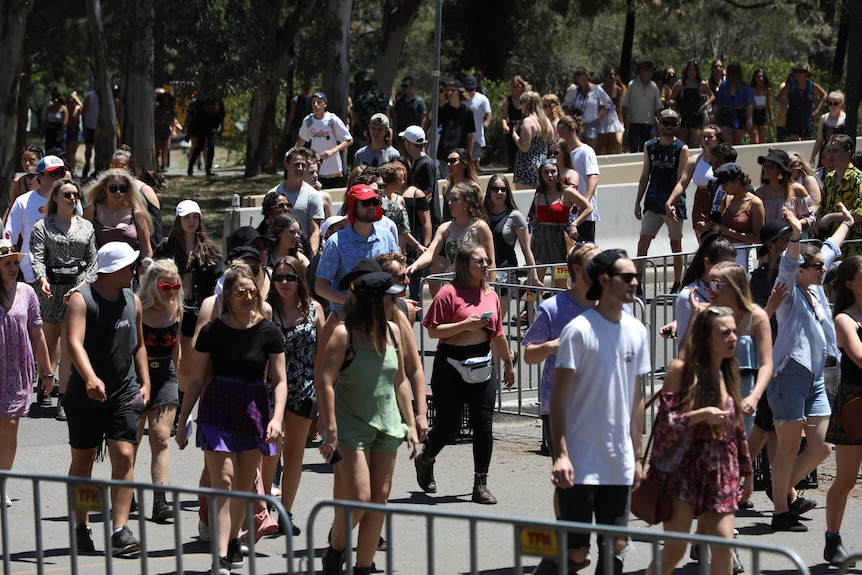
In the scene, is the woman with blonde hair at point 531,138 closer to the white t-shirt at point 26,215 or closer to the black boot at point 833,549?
the white t-shirt at point 26,215

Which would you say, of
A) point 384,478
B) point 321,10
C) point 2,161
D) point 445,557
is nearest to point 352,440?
point 384,478

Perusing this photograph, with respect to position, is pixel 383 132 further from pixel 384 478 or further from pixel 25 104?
pixel 25 104

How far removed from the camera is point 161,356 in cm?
867

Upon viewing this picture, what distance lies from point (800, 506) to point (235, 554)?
341 cm

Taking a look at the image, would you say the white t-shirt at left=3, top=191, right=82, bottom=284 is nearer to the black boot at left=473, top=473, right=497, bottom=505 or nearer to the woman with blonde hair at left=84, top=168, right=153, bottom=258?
the woman with blonde hair at left=84, top=168, right=153, bottom=258

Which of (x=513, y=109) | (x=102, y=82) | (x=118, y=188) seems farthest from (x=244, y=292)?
(x=102, y=82)

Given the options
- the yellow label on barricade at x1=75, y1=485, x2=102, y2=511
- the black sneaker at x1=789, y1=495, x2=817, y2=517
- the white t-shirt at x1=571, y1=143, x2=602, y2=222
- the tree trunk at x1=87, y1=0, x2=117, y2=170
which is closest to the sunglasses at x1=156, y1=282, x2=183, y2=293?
the yellow label on barricade at x1=75, y1=485, x2=102, y2=511

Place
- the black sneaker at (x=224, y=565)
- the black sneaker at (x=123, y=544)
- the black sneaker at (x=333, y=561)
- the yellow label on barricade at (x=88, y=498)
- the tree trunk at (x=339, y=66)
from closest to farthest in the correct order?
the yellow label on barricade at (x=88, y=498) → the black sneaker at (x=333, y=561) → the black sneaker at (x=224, y=565) → the black sneaker at (x=123, y=544) → the tree trunk at (x=339, y=66)

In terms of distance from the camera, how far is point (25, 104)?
2927 cm

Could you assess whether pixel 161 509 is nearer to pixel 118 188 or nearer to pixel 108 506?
pixel 108 506

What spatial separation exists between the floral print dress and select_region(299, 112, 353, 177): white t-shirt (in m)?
11.0

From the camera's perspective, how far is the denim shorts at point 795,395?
8.38m

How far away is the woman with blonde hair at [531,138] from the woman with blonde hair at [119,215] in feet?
20.5

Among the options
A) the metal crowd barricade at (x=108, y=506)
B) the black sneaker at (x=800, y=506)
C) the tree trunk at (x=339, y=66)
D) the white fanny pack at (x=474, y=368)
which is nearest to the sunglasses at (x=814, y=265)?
the black sneaker at (x=800, y=506)
